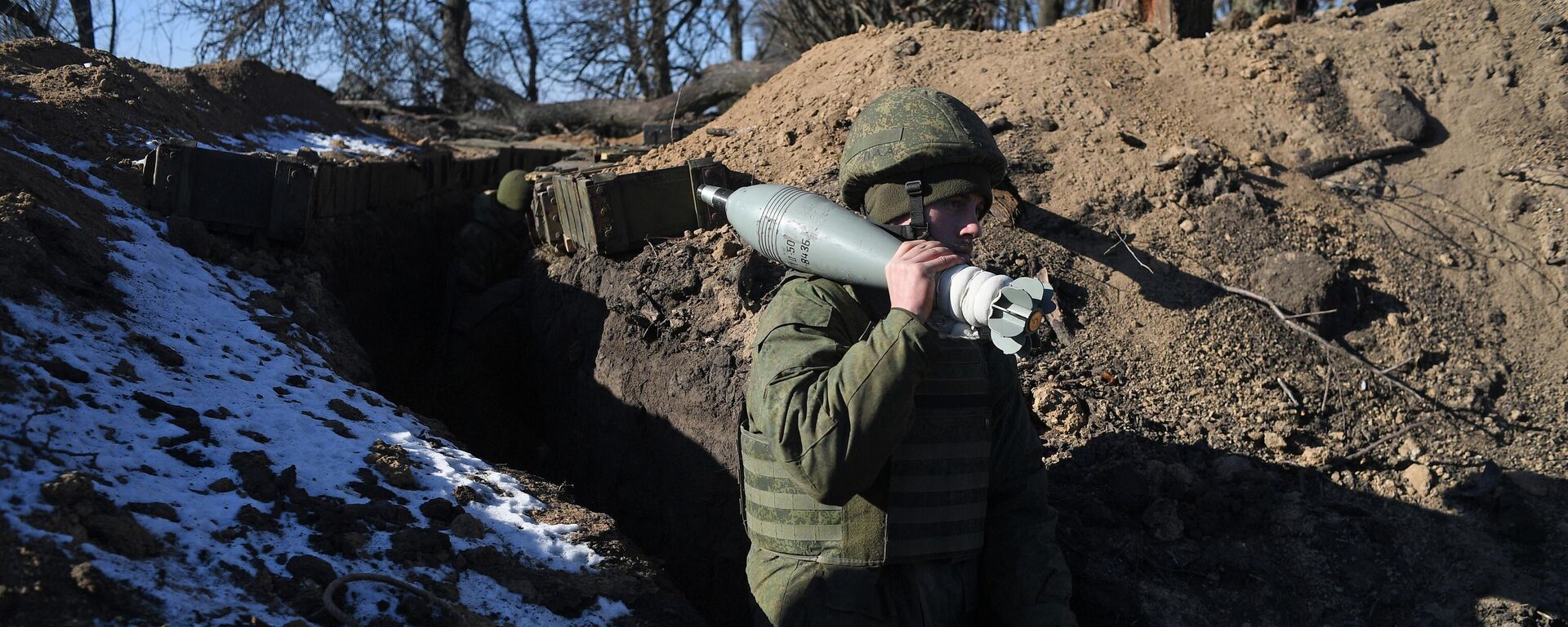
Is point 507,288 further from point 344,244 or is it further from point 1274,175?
point 1274,175

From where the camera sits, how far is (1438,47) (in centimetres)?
557

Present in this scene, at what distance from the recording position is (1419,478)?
12.5ft

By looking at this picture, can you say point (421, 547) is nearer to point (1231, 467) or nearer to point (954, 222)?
point (954, 222)

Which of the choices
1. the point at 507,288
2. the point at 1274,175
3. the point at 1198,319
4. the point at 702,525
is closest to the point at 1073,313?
the point at 1198,319

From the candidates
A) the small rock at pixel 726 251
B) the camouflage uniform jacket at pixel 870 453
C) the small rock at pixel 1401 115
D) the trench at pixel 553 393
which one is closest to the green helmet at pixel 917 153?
the camouflage uniform jacket at pixel 870 453

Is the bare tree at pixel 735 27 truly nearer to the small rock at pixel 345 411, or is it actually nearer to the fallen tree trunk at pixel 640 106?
the fallen tree trunk at pixel 640 106

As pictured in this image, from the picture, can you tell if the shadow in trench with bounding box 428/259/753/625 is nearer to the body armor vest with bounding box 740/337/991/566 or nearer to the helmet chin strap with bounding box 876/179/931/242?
the body armor vest with bounding box 740/337/991/566

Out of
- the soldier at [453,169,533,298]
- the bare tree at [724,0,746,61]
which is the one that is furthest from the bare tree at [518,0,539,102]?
the soldier at [453,169,533,298]

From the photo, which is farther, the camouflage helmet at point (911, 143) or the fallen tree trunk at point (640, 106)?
the fallen tree trunk at point (640, 106)

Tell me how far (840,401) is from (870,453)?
0.42 ft

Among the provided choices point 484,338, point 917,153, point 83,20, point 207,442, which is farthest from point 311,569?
point 83,20

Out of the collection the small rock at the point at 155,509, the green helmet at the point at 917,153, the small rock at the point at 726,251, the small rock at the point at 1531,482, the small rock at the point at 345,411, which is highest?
the green helmet at the point at 917,153

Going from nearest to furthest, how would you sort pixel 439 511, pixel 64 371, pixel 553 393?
pixel 64 371 → pixel 439 511 → pixel 553 393

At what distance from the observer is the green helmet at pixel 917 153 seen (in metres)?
2.63
